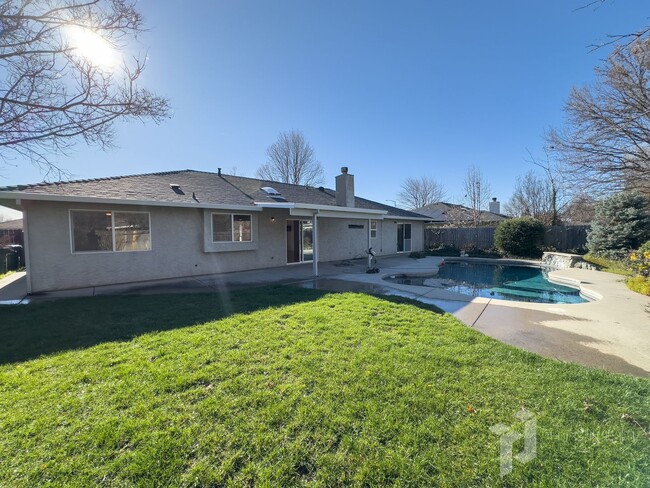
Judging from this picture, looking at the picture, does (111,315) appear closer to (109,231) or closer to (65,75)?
(109,231)

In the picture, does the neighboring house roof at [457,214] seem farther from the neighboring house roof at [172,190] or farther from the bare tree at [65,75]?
the bare tree at [65,75]

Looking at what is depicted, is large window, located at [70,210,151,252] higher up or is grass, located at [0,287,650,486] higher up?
large window, located at [70,210,151,252]

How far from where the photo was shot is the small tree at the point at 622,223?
13.2 meters

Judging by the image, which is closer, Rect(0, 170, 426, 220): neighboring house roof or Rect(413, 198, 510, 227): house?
Rect(0, 170, 426, 220): neighboring house roof

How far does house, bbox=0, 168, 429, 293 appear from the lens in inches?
320

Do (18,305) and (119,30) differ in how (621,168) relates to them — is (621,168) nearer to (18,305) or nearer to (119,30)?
(119,30)

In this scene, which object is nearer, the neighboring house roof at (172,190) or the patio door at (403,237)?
the neighboring house roof at (172,190)

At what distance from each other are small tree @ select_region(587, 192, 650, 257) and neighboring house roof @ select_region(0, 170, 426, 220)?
13701mm

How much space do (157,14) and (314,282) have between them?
26.1ft

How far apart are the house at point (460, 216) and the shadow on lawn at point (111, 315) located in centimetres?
1772

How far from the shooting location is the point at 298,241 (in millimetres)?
14180

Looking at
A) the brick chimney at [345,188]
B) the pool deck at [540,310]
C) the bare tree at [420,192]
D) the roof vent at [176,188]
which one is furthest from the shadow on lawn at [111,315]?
the bare tree at [420,192]

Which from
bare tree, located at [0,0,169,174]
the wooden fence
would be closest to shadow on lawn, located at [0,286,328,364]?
bare tree, located at [0,0,169,174]

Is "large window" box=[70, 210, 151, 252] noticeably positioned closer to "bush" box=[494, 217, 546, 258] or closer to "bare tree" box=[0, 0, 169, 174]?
"bare tree" box=[0, 0, 169, 174]
